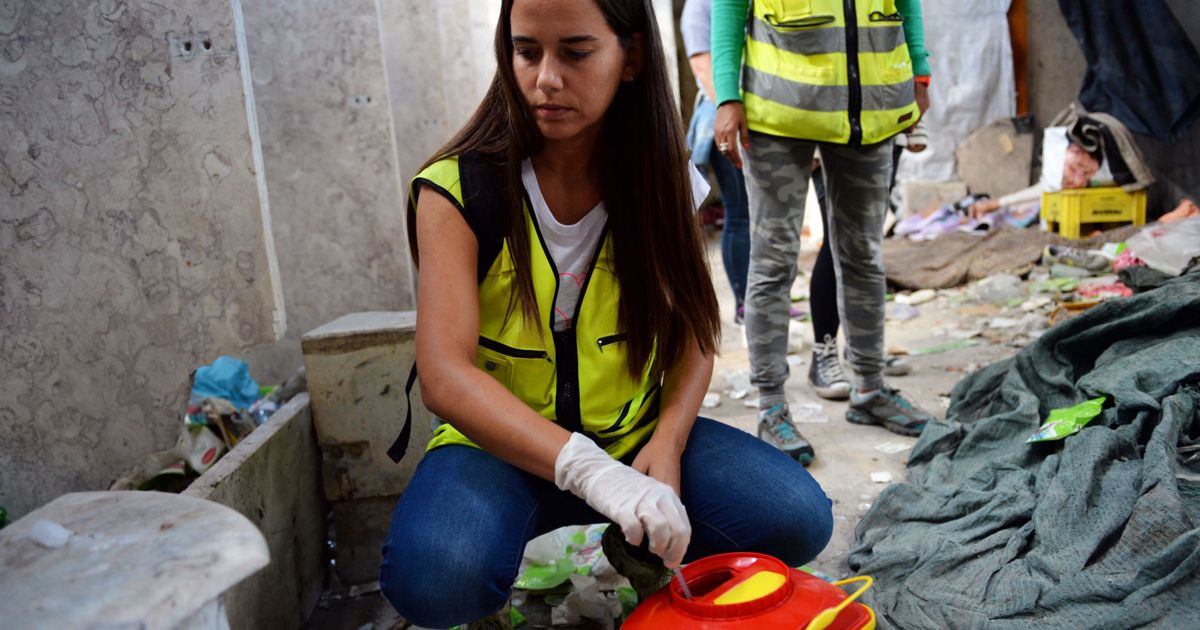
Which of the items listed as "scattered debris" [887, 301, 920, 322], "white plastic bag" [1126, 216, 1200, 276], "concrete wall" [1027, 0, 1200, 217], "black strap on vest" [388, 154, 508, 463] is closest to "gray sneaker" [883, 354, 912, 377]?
"scattered debris" [887, 301, 920, 322]

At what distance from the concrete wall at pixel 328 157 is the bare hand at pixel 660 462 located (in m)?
2.17

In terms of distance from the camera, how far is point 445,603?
149 cm

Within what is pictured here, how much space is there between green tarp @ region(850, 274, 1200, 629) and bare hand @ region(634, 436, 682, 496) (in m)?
0.76

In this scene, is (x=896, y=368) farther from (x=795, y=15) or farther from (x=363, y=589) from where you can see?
(x=363, y=589)

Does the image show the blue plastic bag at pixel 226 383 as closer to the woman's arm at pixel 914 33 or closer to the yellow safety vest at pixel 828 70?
the yellow safety vest at pixel 828 70

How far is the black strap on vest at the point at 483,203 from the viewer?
1.64 meters

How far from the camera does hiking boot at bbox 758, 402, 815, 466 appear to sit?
2.95m

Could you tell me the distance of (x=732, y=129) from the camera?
2.82 meters

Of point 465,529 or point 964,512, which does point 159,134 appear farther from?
point 964,512

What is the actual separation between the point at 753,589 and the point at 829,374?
2524mm

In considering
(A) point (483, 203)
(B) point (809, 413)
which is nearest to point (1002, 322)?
(B) point (809, 413)

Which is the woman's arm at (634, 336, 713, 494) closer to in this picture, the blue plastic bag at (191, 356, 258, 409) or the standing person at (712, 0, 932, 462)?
the standing person at (712, 0, 932, 462)

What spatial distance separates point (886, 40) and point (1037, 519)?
1518mm

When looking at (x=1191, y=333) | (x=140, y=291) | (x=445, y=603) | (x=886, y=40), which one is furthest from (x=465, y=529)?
(x=1191, y=333)
